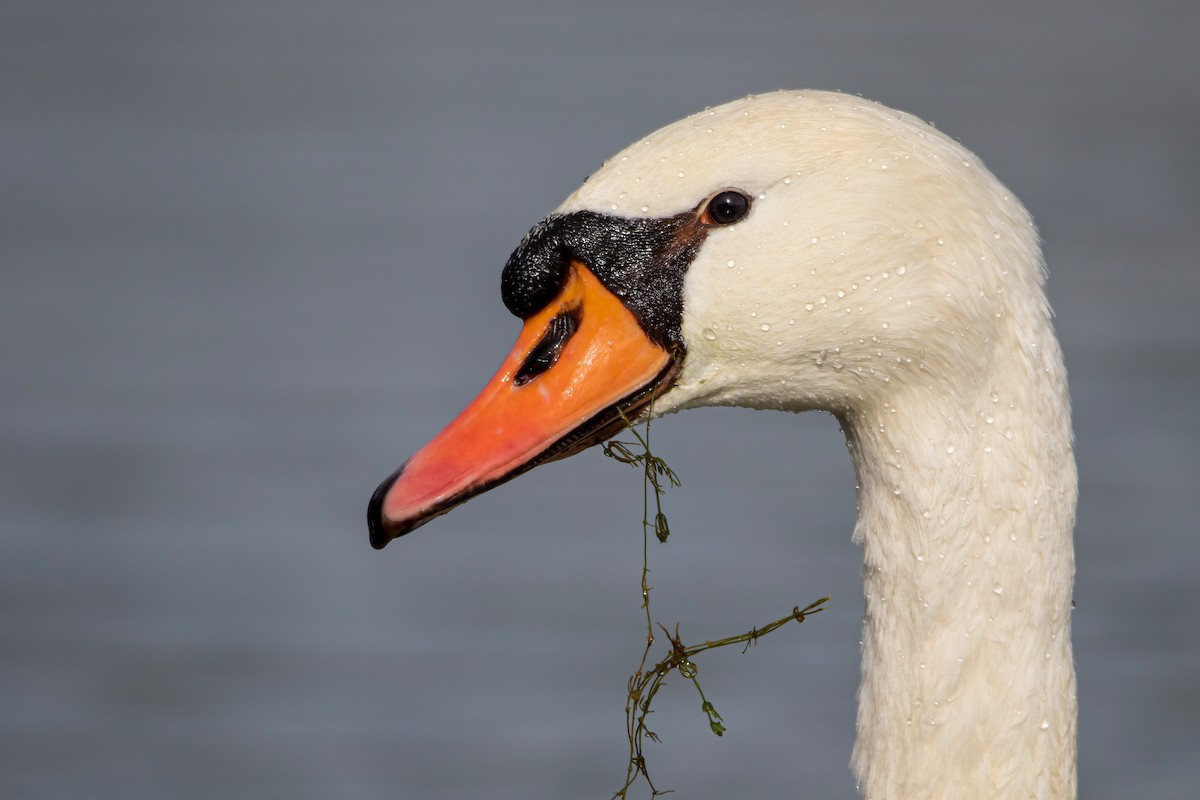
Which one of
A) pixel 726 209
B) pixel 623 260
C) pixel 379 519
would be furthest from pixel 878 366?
pixel 379 519

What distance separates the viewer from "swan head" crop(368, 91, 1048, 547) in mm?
3578

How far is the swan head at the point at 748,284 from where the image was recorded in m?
3.58

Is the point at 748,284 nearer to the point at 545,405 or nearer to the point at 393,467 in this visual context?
the point at 545,405

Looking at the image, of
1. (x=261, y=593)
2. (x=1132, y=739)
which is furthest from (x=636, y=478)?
(x=1132, y=739)

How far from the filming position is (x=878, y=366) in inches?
144

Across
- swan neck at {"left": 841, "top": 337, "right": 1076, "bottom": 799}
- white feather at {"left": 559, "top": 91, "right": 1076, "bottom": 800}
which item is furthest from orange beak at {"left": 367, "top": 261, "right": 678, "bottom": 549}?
swan neck at {"left": 841, "top": 337, "right": 1076, "bottom": 799}

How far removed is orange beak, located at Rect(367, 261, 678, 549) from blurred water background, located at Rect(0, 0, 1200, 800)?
4659mm

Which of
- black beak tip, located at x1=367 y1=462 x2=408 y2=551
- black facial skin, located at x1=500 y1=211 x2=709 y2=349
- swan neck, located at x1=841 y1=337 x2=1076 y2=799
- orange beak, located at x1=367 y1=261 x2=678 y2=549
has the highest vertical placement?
black facial skin, located at x1=500 y1=211 x2=709 y2=349

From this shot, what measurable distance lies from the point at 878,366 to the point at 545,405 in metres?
0.68

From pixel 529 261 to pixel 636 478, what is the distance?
6.98m

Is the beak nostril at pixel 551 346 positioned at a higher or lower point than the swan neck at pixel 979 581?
higher

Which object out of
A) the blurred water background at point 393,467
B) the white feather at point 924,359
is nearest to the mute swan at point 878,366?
the white feather at point 924,359

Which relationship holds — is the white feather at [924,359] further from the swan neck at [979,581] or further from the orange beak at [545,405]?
the orange beak at [545,405]

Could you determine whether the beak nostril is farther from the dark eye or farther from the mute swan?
the dark eye
